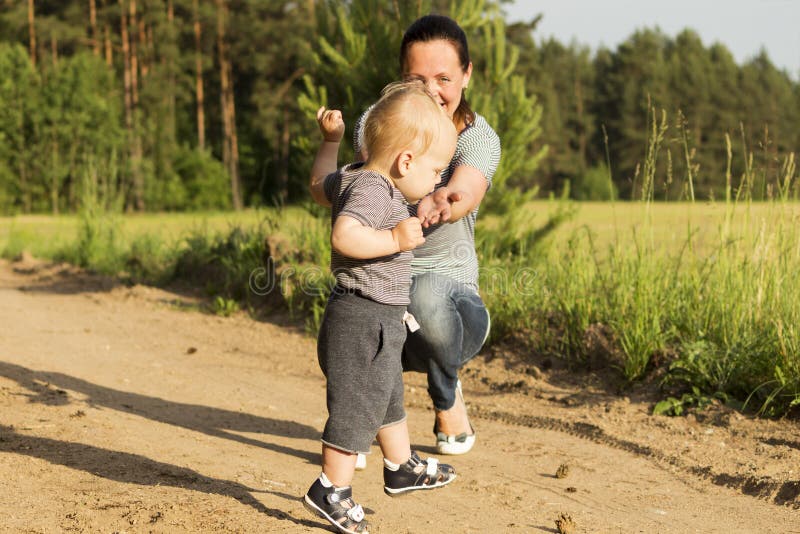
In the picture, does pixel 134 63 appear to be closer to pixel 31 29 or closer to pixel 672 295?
pixel 31 29

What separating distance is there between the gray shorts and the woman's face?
111cm

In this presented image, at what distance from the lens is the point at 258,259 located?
789 centimetres

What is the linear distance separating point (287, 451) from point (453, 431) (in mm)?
747

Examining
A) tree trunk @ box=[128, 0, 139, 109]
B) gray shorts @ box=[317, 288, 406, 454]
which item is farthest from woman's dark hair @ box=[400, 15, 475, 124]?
tree trunk @ box=[128, 0, 139, 109]

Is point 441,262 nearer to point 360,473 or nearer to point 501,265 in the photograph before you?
point 360,473

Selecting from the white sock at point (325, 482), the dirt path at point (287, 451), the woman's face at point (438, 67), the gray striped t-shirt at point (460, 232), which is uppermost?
the woman's face at point (438, 67)

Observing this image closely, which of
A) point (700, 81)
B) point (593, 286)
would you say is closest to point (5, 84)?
point (593, 286)

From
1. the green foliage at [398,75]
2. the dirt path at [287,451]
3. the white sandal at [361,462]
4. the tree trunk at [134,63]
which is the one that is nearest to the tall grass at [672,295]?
the dirt path at [287,451]

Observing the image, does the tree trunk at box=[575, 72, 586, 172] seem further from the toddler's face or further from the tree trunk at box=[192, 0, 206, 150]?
the toddler's face

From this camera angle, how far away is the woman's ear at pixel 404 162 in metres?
2.82

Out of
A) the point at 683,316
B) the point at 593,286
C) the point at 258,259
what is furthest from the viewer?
the point at 258,259

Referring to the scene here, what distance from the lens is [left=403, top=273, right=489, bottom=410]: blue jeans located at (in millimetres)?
3619

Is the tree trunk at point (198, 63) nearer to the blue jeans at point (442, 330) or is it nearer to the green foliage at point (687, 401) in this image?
the green foliage at point (687, 401)

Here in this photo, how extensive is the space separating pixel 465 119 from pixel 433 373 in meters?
1.08
